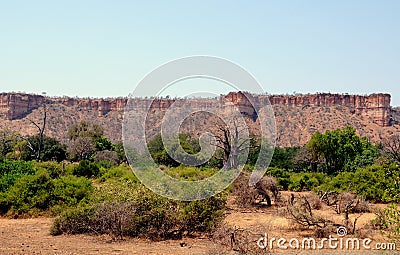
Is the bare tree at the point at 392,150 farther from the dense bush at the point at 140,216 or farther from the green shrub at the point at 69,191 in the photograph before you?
the green shrub at the point at 69,191

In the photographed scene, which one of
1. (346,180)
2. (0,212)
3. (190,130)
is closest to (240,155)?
(346,180)

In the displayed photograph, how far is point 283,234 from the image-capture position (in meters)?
13.9

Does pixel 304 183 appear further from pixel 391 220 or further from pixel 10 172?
pixel 391 220

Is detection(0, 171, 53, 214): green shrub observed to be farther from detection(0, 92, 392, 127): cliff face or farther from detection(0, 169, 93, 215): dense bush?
detection(0, 92, 392, 127): cliff face

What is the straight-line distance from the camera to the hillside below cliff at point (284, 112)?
79.3 metres

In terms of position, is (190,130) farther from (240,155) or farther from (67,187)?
(67,187)

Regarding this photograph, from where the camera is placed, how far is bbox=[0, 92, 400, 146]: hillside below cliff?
3123 inches

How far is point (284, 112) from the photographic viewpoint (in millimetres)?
84000

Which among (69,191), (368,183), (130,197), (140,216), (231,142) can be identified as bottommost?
(69,191)

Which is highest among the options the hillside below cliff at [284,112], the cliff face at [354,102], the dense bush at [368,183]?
the cliff face at [354,102]

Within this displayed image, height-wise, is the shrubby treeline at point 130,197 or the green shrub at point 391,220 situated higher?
the green shrub at point 391,220

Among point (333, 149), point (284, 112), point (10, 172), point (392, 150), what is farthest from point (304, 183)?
point (284, 112)

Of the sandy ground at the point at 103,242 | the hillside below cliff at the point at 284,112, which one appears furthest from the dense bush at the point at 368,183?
the hillside below cliff at the point at 284,112

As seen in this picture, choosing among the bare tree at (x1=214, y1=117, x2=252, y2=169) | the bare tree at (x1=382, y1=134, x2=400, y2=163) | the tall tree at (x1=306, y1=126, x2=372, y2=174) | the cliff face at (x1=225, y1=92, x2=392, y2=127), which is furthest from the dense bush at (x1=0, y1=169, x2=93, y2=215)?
the cliff face at (x1=225, y1=92, x2=392, y2=127)
